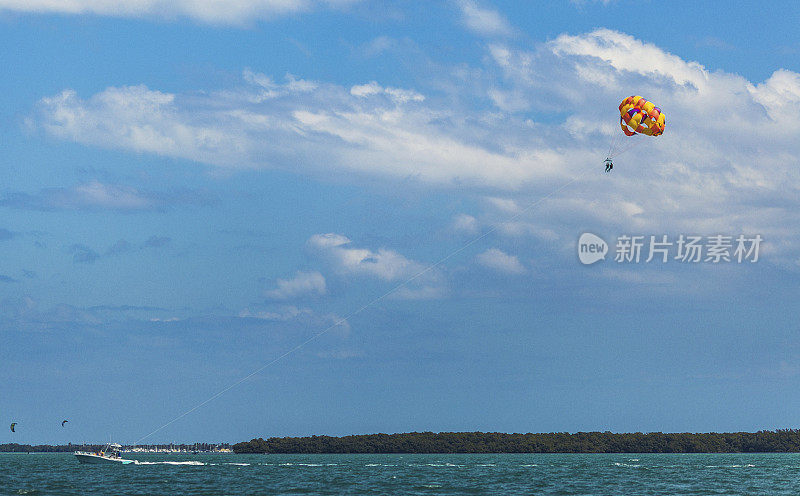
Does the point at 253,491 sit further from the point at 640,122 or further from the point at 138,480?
the point at 640,122

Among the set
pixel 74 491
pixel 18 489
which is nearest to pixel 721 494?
pixel 74 491

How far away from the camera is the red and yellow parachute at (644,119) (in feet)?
226

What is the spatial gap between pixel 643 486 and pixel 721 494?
10285 millimetres

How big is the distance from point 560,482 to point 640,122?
4601 centimetres

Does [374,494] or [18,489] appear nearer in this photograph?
[374,494]

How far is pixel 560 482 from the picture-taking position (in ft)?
328

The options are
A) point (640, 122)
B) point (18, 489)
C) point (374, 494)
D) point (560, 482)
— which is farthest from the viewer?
point (560, 482)

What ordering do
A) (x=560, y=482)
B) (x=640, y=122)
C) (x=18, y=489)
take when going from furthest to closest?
(x=560, y=482) → (x=18, y=489) → (x=640, y=122)

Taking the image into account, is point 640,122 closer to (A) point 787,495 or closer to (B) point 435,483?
(A) point 787,495

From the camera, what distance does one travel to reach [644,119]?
68.8m

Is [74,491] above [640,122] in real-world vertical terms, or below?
below

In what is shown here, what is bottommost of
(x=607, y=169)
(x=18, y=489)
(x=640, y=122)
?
(x=18, y=489)

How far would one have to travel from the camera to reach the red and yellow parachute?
6875 cm

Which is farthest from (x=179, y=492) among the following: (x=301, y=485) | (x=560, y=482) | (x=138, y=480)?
(x=560, y=482)
